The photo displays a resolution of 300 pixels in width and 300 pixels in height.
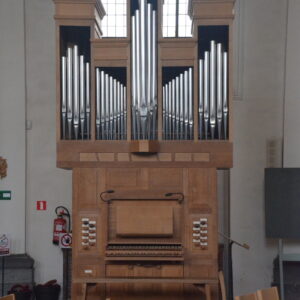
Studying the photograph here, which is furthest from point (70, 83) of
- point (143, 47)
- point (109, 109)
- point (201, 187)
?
point (201, 187)

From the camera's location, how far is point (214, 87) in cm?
681

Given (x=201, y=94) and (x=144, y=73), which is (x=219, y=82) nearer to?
(x=201, y=94)

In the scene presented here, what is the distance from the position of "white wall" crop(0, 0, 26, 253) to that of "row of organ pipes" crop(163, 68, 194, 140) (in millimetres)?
3389

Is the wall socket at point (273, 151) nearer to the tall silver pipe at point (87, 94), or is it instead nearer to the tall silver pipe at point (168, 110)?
the tall silver pipe at point (168, 110)

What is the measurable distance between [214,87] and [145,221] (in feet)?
6.34

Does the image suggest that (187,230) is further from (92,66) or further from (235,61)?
(235,61)

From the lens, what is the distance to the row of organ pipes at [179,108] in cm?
682

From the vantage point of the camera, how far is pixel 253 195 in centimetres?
919

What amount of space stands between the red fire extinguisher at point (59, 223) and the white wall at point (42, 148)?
0.09 m

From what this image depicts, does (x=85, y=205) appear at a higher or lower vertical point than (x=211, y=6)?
lower

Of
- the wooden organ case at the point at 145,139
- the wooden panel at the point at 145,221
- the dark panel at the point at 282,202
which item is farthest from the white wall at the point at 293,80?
the wooden panel at the point at 145,221

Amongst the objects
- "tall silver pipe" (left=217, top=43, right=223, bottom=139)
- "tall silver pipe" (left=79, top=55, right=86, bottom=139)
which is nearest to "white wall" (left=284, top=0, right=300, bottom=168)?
"tall silver pipe" (left=217, top=43, right=223, bottom=139)

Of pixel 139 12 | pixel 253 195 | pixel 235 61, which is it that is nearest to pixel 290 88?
pixel 235 61

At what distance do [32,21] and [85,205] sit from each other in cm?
406
